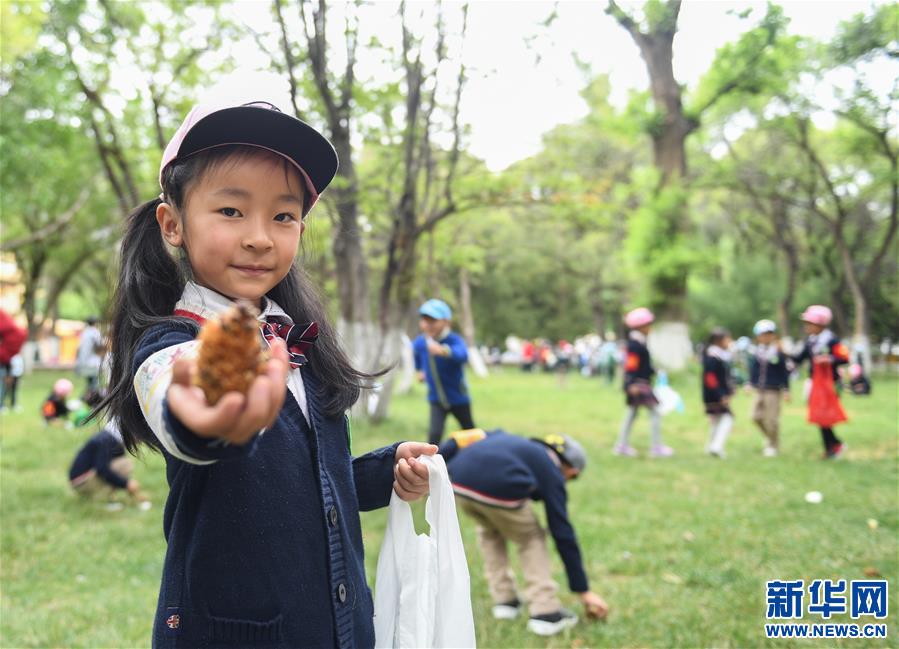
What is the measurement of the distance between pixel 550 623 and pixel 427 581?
83.7 inches

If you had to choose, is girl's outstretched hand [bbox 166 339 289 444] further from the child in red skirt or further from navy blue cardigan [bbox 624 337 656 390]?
the child in red skirt

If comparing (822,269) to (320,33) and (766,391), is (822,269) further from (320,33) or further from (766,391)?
(320,33)

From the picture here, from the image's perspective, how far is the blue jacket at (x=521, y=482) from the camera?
11.4ft

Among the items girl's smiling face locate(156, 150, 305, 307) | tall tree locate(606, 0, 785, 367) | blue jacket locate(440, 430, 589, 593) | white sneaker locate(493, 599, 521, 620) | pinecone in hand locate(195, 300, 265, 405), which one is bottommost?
white sneaker locate(493, 599, 521, 620)

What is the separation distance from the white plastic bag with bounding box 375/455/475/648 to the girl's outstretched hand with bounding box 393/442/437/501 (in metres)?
0.02

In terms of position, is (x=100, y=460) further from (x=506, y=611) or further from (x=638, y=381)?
(x=638, y=381)

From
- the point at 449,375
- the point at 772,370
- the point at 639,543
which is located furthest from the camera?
the point at 772,370

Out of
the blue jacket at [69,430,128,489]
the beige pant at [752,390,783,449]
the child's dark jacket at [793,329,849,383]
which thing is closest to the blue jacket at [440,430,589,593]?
the blue jacket at [69,430,128,489]

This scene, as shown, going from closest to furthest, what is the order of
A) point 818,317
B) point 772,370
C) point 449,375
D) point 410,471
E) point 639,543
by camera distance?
point 410,471 → point 639,543 → point 449,375 → point 818,317 → point 772,370

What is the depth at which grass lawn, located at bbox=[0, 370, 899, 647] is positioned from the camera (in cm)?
359

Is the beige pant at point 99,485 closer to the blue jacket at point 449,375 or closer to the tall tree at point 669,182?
the blue jacket at point 449,375

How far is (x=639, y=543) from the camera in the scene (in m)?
4.99

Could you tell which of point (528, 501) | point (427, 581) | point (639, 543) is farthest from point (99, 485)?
point (427, 581)

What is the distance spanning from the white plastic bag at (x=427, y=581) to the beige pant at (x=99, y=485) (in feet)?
16.8
